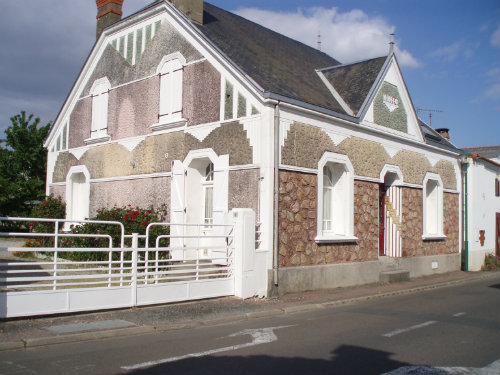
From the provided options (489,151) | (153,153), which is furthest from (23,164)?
(489,151)

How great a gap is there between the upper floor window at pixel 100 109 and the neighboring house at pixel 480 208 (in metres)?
14.0

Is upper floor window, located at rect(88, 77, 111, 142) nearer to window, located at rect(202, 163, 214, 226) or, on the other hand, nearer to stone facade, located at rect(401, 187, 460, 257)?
window, located at rect(202, 163, 214, 226)

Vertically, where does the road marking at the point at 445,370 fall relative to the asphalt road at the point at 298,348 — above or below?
above

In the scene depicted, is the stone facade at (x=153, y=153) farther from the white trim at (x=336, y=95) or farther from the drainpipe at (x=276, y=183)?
the white trim at (x=336, y=95)

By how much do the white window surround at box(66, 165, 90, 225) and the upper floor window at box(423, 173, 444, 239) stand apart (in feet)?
41.5

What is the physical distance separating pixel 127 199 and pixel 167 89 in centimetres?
367

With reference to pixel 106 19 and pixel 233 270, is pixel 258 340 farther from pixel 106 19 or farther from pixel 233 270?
pixel 106 19

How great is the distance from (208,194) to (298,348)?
7.81m

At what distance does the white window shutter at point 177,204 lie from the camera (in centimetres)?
1393

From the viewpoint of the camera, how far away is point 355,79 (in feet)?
53.8

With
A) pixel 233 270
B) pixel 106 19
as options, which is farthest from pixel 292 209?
pixel 106 19

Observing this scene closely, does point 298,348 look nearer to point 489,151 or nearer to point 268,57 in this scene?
point 268,57

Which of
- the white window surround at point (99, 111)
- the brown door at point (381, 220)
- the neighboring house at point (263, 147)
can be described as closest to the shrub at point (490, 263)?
the neighboring house at point (263, 147)

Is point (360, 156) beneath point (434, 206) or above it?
above
